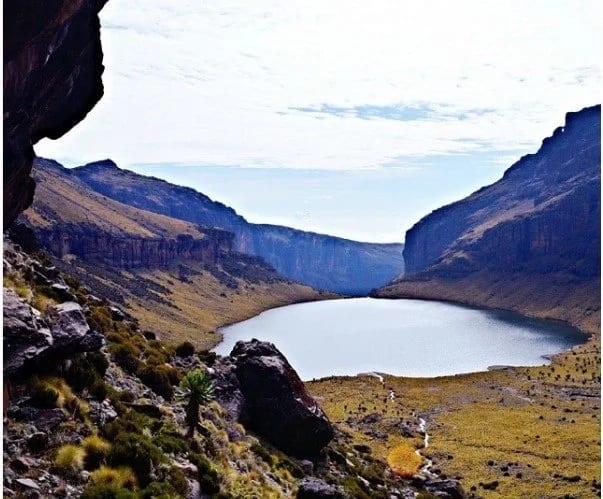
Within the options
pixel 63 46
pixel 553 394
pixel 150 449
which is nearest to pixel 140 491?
pixel 150 449

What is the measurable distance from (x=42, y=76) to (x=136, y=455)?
796 inches

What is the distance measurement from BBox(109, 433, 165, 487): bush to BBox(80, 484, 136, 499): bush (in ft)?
5.28

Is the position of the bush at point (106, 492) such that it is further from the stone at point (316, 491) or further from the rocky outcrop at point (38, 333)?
the stone at point (316, 491)

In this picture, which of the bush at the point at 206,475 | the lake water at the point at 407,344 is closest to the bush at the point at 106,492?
the bush at the point at 206,475

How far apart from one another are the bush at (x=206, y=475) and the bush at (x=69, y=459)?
17.1ft

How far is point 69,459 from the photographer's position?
1731 cm

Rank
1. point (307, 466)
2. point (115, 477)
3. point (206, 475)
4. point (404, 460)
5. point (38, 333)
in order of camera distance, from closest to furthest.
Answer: point (115, 477)
point (38, 333)
point (206, 475)
point (307, 466)
point (404, 460)

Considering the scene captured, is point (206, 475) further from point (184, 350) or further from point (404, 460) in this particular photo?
point (404, 460)

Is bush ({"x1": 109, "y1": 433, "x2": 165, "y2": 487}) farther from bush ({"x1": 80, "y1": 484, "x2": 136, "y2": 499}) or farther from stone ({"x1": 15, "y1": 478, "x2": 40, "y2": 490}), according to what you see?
stone ({"x1": 15, "y1": 478, "x2": 40, "y2": 490})

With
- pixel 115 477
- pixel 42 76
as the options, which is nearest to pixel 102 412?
pixel 115 477

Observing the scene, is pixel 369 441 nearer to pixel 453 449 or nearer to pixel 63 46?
pixel 453 449

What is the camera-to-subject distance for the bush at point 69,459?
17016 mm

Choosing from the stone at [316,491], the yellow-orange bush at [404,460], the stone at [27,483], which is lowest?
the yellow-orange bush at [404,460]

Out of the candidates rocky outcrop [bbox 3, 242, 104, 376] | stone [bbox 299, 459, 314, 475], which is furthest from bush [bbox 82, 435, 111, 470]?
stone [bbox 299, 459, 314, 475]
